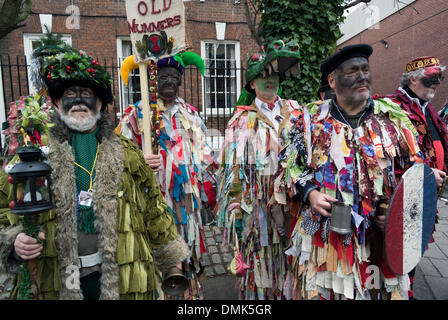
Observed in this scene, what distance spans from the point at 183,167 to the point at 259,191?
754 millimetres

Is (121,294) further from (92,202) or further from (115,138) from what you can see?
(115,138)

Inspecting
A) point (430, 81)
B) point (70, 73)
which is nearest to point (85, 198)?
point (70, 73)

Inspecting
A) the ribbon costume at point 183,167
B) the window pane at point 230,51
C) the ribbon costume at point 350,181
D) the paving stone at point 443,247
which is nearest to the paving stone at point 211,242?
the ribbon costume at point 183,167

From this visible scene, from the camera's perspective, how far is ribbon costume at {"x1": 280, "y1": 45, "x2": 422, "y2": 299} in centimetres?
185

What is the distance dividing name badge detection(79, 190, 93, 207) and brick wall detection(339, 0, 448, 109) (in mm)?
11059

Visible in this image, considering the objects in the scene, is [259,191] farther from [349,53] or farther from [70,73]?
[70,73]

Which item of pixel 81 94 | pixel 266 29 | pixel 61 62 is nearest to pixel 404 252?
pixel 81 94

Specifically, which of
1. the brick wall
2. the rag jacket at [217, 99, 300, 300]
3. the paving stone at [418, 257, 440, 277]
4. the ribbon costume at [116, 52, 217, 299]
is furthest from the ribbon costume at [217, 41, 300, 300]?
the brick wall

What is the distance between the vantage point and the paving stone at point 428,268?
3.44 metres

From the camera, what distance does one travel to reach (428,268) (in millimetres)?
3553

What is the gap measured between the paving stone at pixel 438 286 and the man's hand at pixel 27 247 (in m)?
3.66

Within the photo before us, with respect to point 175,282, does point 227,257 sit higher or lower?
lower

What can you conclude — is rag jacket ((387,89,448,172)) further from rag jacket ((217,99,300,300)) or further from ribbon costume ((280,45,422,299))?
rag jacket ((217,99,300,300))

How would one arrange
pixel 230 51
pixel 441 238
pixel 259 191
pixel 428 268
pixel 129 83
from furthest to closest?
pixel 230 51
pixel 129 83
pixel 441 238
pixel 428 268
pixel 259 191
